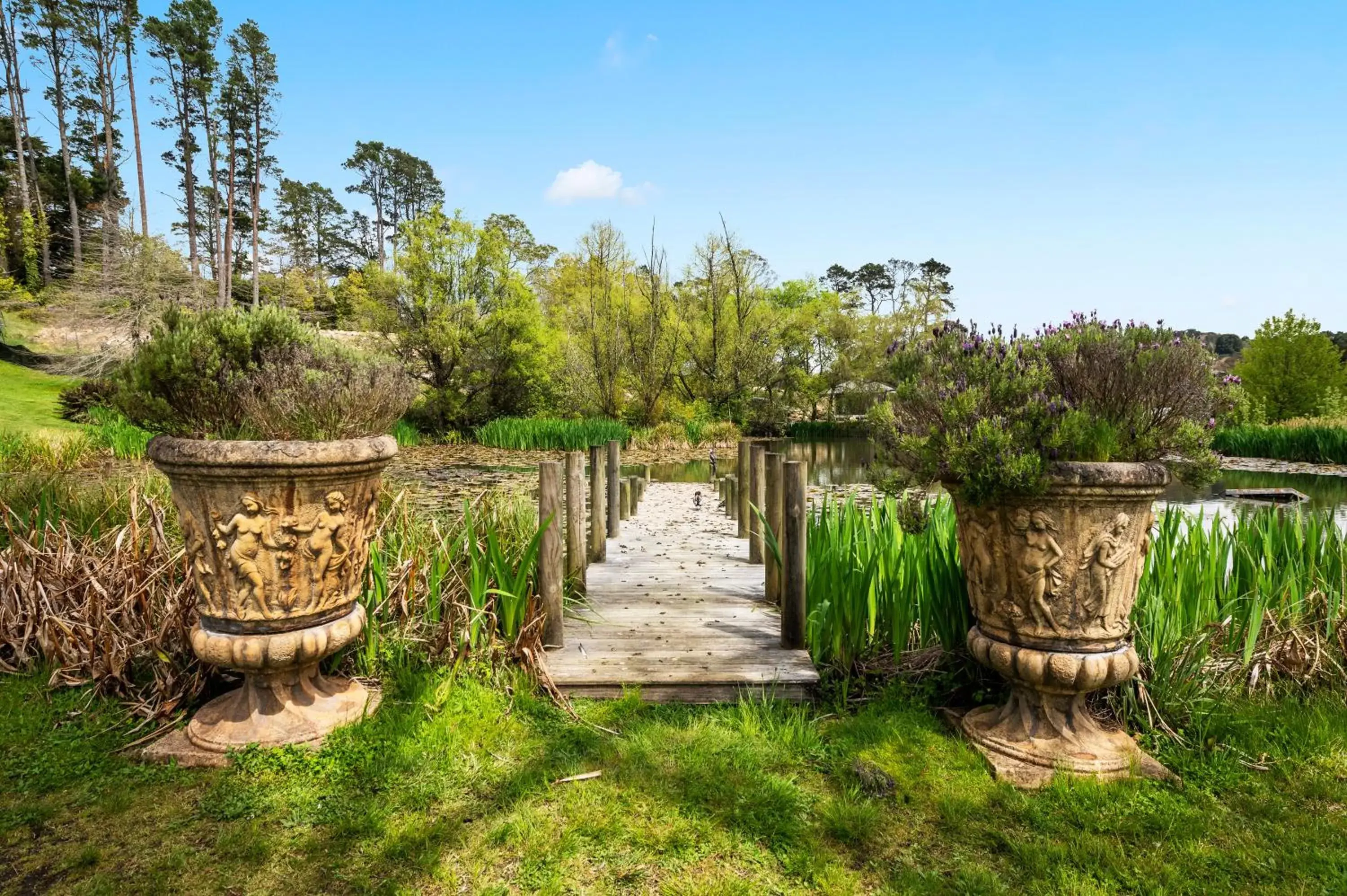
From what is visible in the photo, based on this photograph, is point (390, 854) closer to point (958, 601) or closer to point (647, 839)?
point (647, 839)

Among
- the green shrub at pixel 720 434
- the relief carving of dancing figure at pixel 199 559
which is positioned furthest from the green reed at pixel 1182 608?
the green shrub at pixel 720 434

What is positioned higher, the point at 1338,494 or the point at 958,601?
the point at 958,601

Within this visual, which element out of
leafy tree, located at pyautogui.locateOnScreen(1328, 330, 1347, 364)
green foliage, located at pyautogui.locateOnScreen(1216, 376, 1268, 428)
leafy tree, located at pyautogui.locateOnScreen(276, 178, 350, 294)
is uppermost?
leafy tree, located at pyautogui.locateOnScreen(276, 178, 350, 294)

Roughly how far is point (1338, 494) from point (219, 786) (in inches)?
728

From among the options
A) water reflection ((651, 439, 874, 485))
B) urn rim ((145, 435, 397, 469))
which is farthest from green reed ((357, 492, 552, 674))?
water reflection ((651, 439, 874, 485))

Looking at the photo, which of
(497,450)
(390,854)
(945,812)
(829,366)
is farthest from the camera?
(829,366)

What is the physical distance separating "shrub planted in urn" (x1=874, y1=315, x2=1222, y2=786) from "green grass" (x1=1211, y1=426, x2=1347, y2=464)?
1918cm

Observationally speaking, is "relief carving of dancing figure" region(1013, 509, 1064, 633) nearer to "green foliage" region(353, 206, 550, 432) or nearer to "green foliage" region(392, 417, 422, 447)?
"green foliage" region(392, 417, 422, 447)

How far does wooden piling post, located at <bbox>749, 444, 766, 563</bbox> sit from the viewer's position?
621 cm

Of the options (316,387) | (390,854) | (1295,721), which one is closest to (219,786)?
(390,854)

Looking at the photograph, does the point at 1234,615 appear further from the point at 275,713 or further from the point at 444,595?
the point at 275,713

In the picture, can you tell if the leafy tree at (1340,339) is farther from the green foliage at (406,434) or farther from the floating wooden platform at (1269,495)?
the green foliage at (406,434)

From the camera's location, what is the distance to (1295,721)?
3.15 meters

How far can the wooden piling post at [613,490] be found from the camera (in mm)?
7895
